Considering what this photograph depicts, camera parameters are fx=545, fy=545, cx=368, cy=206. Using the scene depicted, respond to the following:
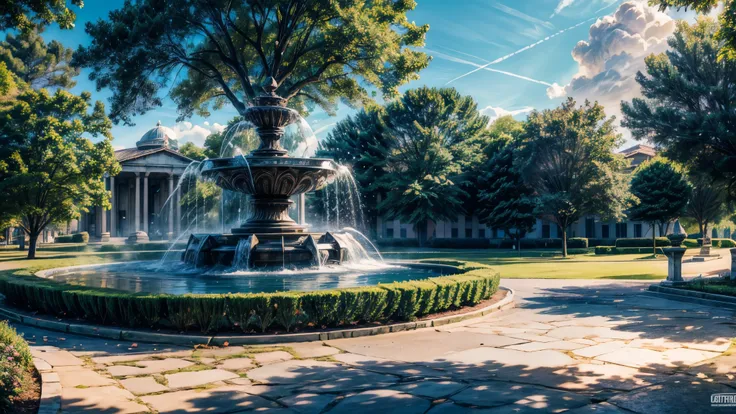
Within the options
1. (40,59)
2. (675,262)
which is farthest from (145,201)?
(675,262)

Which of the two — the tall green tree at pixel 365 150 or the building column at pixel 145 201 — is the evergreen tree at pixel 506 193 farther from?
the building column at pixel 145 201

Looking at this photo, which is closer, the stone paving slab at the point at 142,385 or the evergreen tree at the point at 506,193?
the stone paving slab at the point at 142,385

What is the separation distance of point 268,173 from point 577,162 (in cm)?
2680

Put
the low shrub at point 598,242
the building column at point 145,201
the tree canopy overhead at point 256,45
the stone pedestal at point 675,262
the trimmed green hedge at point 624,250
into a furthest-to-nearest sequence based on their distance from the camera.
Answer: the building column at point 145,201 → the low shrub at point 598,242 → the trimmed green hedge at point 624,250 → the tree canopy overhead at point 256,45 → the stone pedestal at point 675,262

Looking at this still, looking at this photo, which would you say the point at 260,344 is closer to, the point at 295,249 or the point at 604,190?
the point at 295,249

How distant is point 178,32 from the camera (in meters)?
22.5

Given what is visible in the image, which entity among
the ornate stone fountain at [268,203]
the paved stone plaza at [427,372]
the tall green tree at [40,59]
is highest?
the tall green tree at [40,59]

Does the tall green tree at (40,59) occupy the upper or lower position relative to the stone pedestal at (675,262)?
upper

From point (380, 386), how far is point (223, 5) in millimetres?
20058

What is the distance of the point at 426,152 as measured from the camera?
4428 cm

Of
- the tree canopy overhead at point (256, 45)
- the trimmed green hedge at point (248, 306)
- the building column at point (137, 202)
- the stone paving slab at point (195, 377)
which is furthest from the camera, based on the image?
the building column at point (137, 202)

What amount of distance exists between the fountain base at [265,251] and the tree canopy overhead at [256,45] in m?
9.57

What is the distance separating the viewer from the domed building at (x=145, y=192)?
6744cm

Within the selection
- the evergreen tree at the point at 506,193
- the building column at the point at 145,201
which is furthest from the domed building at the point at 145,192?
the evergreen tree at the point at 506,193
